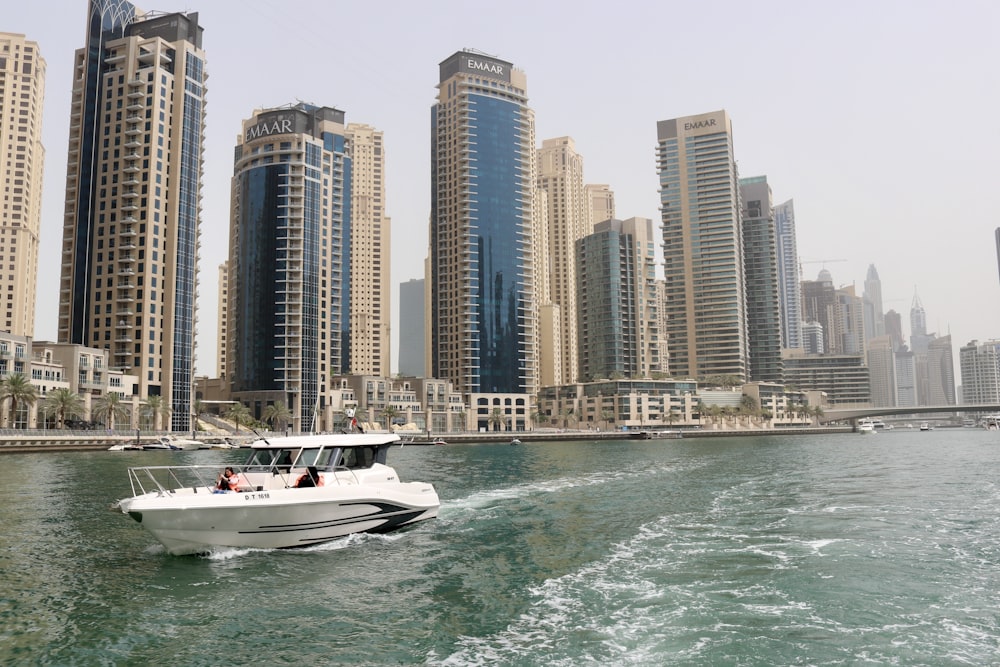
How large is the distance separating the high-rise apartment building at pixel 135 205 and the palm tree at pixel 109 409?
14271 mm

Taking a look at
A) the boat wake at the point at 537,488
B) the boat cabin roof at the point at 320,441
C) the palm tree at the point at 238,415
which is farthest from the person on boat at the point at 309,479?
the palm tree at the point at 238,415

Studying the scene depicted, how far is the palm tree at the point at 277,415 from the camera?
6855 inches

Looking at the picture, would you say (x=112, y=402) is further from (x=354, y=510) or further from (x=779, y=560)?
(x=779, y=560)

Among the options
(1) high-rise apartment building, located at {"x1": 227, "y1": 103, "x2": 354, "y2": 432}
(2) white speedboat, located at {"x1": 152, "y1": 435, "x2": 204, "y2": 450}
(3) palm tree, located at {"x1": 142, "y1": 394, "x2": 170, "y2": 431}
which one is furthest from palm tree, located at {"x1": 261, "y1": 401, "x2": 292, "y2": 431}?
(2) white speedboat, located at {"x1": 152, "y1": 435, "x2": 204, "y2": 450}

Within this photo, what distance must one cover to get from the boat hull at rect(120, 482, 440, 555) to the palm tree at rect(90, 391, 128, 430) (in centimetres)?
11298

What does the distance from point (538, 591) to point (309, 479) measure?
36.7 feet

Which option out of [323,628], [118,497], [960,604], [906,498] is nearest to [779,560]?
[960,604]

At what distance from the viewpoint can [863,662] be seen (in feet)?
51.3

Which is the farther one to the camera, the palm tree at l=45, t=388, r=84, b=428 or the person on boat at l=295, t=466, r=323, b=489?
the palm tree at l=45, t=388, r=84, b=428

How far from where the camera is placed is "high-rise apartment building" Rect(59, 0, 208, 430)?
15050 centimetres

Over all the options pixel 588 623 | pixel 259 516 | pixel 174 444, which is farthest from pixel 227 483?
pixel 174 444

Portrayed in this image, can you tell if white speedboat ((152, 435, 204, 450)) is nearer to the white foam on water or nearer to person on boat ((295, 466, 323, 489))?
person on boat ((295, 466, 323, 489))

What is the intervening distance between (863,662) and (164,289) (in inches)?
6310

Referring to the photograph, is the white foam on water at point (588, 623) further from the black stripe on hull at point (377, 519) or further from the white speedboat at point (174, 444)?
the white speedboat at point (174, 444)
